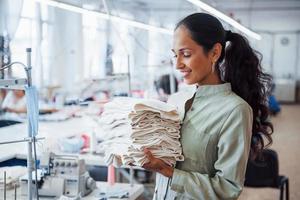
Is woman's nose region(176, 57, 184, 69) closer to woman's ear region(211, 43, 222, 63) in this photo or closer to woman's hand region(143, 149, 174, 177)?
woman's ear region(211, 43, 222, 63)

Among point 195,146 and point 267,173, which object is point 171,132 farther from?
point 267,173

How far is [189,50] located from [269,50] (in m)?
11.5

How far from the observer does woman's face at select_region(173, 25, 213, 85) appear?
1262 millimetres

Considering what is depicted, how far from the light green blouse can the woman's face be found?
0.10 m

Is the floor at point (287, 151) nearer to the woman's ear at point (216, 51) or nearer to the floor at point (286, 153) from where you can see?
the floor at point (286, 153)

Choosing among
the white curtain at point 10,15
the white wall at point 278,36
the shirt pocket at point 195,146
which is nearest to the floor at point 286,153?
the shirt pocket at point 195,146

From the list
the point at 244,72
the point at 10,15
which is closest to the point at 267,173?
the point at 244,72

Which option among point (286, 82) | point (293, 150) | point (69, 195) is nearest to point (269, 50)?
point (286, 82)

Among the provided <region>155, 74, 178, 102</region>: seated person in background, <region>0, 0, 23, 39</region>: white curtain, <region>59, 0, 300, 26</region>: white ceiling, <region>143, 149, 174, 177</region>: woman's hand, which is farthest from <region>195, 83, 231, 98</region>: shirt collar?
<region>59, 0, 300, 26</region>: white ceiling

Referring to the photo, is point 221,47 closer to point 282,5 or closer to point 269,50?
point 282,5

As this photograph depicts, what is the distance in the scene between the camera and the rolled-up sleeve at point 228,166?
1.22 meters

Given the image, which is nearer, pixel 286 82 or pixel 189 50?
pixel 189 50

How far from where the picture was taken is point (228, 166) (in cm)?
122

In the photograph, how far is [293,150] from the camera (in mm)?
6105
